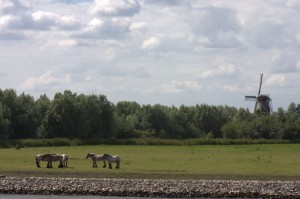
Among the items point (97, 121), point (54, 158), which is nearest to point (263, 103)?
point (97, 121)

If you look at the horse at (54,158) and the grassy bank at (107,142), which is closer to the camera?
the horse at (54,158)

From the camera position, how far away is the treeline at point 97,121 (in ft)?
340

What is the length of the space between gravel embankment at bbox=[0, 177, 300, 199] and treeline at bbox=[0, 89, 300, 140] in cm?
5740

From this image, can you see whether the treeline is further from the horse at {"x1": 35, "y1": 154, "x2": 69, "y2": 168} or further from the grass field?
the horse at {"x1": 35, "y1": 154, "x2": 69, "y2": 168}

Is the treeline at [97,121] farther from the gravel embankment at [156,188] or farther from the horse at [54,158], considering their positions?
the gravel embankment at [156,188]

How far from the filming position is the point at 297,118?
125750mm

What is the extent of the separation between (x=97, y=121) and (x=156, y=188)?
7740cm

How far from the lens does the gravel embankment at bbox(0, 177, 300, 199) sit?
35656 mm

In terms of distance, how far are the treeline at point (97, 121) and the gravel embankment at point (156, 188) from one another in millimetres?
57404

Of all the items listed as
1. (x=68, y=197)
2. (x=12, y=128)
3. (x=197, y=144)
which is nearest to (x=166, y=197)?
(x=68, y=197)

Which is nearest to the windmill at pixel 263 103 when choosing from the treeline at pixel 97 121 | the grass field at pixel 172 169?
the treeline at pixel 97 121

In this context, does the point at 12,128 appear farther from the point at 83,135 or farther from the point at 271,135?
the point at 271,135

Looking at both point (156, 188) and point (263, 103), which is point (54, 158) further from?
point (263, 103)

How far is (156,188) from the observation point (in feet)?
120
